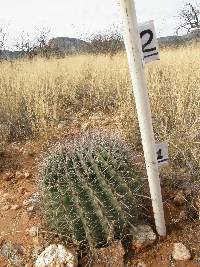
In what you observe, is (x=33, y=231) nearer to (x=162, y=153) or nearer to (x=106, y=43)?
(x=162, y=153)

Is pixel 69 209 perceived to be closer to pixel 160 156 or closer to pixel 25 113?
pixel 160 156

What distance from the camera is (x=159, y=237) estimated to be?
3084 millimetres

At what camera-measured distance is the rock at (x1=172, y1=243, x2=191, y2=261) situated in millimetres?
2910

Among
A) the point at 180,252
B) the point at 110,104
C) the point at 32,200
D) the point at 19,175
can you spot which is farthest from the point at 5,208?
the point at 110,104

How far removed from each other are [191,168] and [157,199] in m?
0.87

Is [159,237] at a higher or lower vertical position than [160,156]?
lower

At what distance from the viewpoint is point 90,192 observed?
9.29 feet

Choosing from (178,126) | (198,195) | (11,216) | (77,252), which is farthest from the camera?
(178,126)

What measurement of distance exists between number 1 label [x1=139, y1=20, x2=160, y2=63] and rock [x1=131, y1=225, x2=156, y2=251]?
119 centimetres

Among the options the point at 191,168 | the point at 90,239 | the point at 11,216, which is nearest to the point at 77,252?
the point at 90,239

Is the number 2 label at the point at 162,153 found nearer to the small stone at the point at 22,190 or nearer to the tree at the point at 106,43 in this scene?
the small stone at the point at 22,190

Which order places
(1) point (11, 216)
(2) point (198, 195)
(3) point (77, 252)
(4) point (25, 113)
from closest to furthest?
(3) point (77, 252) → (2) point (198, 195) → (1) point (11, 216) → (4) point (25, 113)

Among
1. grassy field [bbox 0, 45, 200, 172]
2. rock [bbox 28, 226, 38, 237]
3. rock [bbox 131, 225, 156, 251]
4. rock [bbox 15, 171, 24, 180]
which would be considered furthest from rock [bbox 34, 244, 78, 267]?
rock [bbox 15, 171, 24, 180]

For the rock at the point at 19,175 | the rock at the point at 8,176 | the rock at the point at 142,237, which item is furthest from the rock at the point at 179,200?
the rock at the point at 8,176
